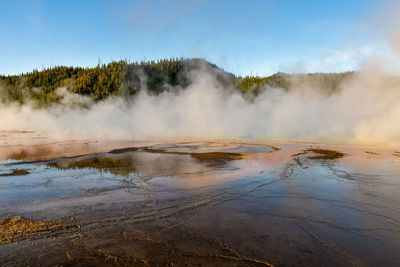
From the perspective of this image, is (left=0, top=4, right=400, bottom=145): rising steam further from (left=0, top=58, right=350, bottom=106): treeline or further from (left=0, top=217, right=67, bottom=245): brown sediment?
(left=0, top=217, right=67, bottom=245): brown sediment

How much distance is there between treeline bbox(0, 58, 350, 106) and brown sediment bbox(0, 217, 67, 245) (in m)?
43.0

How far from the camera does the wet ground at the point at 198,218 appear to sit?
2.30 meters

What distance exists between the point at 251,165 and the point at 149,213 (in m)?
4.32

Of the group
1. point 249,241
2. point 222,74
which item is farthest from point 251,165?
point 222,74

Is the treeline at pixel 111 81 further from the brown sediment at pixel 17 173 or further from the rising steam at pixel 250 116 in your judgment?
the brown sediment at pixel 17 173

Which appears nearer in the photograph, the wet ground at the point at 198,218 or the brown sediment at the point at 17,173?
the wet ground at the point at 198,218

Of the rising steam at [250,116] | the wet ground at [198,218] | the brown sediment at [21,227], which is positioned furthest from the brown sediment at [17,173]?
the rising steam at [250,116]

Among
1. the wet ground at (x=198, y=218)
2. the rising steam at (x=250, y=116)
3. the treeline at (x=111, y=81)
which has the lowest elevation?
the wet ground at (x=198, y=218)

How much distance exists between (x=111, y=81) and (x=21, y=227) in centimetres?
5646

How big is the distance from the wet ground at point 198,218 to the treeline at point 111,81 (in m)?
40.5

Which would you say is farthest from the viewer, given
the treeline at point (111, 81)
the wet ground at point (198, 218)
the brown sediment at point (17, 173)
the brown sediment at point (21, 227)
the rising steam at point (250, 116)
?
the treeline at point (111, 81)

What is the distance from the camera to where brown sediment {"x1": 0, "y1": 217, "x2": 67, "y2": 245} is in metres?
2.59

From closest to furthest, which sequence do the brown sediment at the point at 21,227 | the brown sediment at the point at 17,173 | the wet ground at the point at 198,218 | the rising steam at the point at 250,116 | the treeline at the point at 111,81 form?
the wet ground at the point at 198,218
the brown sediment at the point at 21,227
the brown sediment at the point at 17,173
the rising steam at the point at 250,116
the treeline at the point at 111,81

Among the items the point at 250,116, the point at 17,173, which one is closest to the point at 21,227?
the point at 17,173
